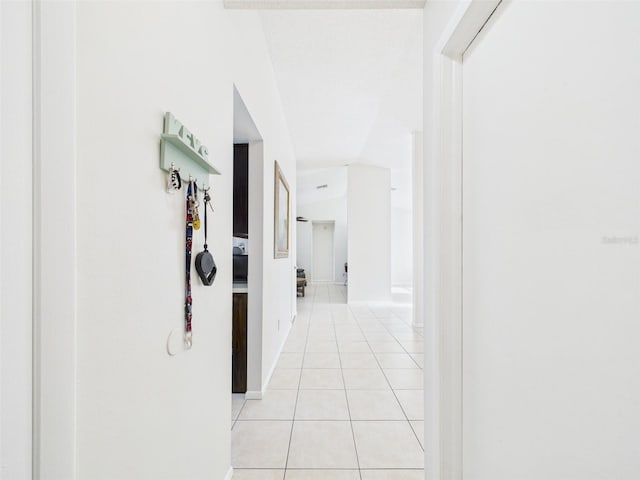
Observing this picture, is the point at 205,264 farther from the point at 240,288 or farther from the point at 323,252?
the point at 323,252

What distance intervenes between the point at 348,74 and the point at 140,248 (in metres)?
2.92

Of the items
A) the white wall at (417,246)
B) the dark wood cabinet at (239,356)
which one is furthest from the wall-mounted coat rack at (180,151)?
the white wall at (417,246)

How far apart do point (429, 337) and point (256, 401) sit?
170cm

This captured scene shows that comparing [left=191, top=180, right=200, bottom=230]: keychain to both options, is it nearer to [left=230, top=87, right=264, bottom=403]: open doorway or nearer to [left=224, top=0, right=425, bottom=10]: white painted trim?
[left=224, top=0, right=425, bottom=10]: white painted trim

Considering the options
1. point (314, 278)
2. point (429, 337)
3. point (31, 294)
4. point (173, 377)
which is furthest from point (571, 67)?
point (314, 278)

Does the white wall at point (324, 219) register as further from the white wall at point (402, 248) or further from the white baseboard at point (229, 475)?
the white baseboard at point (229, 475)

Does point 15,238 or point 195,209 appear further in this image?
point 195,209

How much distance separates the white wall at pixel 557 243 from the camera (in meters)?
0.58

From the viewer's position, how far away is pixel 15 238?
0.50 m

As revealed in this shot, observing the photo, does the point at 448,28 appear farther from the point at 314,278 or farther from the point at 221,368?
the point at 314,278

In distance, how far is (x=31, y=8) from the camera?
1.72 feet

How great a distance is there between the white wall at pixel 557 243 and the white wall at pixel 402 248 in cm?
1074

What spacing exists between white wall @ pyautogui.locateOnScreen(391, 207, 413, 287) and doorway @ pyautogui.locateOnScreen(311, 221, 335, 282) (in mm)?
2238

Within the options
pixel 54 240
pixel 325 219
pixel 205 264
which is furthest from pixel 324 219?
pixel 54 240
